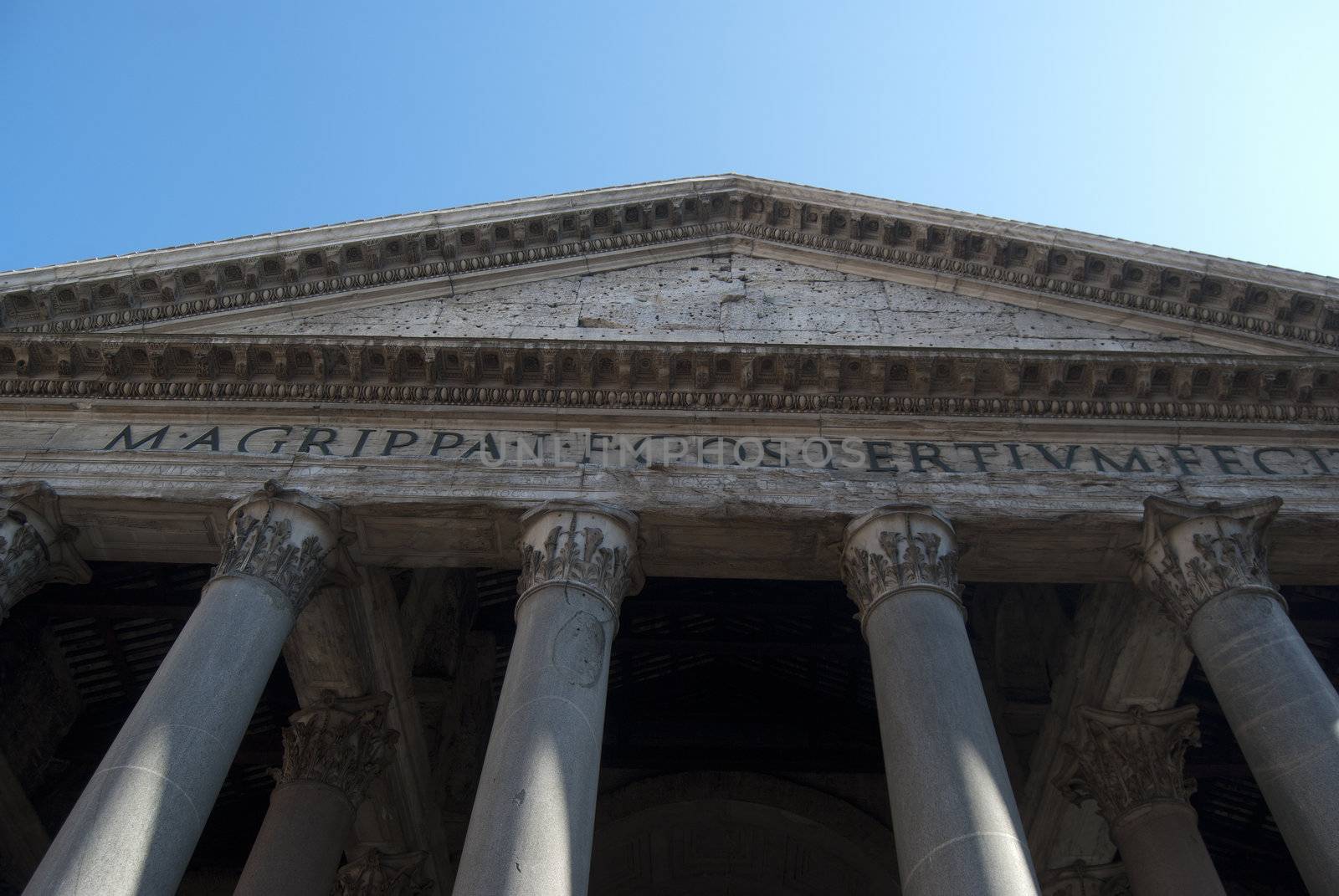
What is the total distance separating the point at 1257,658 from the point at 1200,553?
1030 millimetres

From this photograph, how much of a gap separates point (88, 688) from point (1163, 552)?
11.3 metres

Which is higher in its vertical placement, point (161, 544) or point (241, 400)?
point (241, 400)

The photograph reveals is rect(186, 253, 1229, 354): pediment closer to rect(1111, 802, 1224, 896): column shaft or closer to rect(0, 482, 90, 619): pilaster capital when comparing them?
rect(0, 482, 90, 619): pilaster capital

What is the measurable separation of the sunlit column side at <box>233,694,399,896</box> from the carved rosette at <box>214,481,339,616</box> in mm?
1797

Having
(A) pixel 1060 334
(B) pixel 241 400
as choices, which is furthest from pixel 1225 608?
(B) pixel 241 400

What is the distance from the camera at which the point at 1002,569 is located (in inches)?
378

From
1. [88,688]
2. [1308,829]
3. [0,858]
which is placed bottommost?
[1308,829]

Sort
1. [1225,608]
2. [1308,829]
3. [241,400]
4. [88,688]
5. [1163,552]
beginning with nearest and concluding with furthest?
[1308,829] < [1225,608] < [1163,552] < [241,400] < [88,688]

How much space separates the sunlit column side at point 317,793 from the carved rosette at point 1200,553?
6.91 m

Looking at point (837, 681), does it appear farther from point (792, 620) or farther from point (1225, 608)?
point (1225, 608)

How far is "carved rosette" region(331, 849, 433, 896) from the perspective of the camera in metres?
10.6

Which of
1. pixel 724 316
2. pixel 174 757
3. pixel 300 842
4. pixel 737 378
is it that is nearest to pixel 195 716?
pixel 174 757

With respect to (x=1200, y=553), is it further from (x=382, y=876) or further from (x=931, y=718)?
(x=382, y=876)

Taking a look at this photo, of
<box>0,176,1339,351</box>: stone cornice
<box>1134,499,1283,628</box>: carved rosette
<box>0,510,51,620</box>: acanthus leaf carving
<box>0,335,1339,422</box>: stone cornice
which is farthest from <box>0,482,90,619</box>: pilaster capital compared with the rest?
<box>1134,499,1283,628</box>: carved rosette
